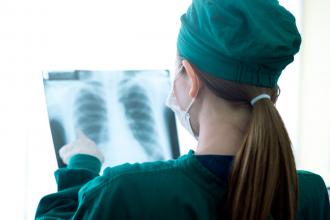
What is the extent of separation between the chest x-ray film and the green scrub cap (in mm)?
505

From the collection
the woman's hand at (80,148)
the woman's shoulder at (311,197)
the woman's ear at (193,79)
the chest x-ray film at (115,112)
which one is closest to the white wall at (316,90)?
the chest x-ray film at (115,112)

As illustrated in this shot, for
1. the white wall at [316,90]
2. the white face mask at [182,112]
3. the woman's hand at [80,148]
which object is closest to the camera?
the white face mask at [182,112]

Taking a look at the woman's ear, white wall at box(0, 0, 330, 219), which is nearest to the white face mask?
the woman's ear

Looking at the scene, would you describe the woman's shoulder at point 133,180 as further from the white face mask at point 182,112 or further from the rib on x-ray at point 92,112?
the rib on x-ray at point 92,112

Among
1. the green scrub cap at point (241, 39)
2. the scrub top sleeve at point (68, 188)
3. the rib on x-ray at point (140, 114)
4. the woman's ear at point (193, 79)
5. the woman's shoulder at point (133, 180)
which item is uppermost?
the green scrub cap at point (241, 39)

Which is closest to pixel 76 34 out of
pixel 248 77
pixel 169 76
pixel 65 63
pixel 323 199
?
pixel 65 63

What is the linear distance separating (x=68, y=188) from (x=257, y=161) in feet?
1.36

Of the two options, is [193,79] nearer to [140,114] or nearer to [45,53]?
[140,114]

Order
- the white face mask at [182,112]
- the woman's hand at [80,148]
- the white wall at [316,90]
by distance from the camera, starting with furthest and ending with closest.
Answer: the white wall at [316,90] → the woman's hand at [80,148] → the white face mask at [182,112]

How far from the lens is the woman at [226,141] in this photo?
2.01 ft

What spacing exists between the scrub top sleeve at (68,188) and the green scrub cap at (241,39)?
0.37 m

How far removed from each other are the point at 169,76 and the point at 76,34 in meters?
0.35

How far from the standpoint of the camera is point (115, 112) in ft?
3.70

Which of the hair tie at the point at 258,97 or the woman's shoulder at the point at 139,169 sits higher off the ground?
the hair tie at the point at 258,97
